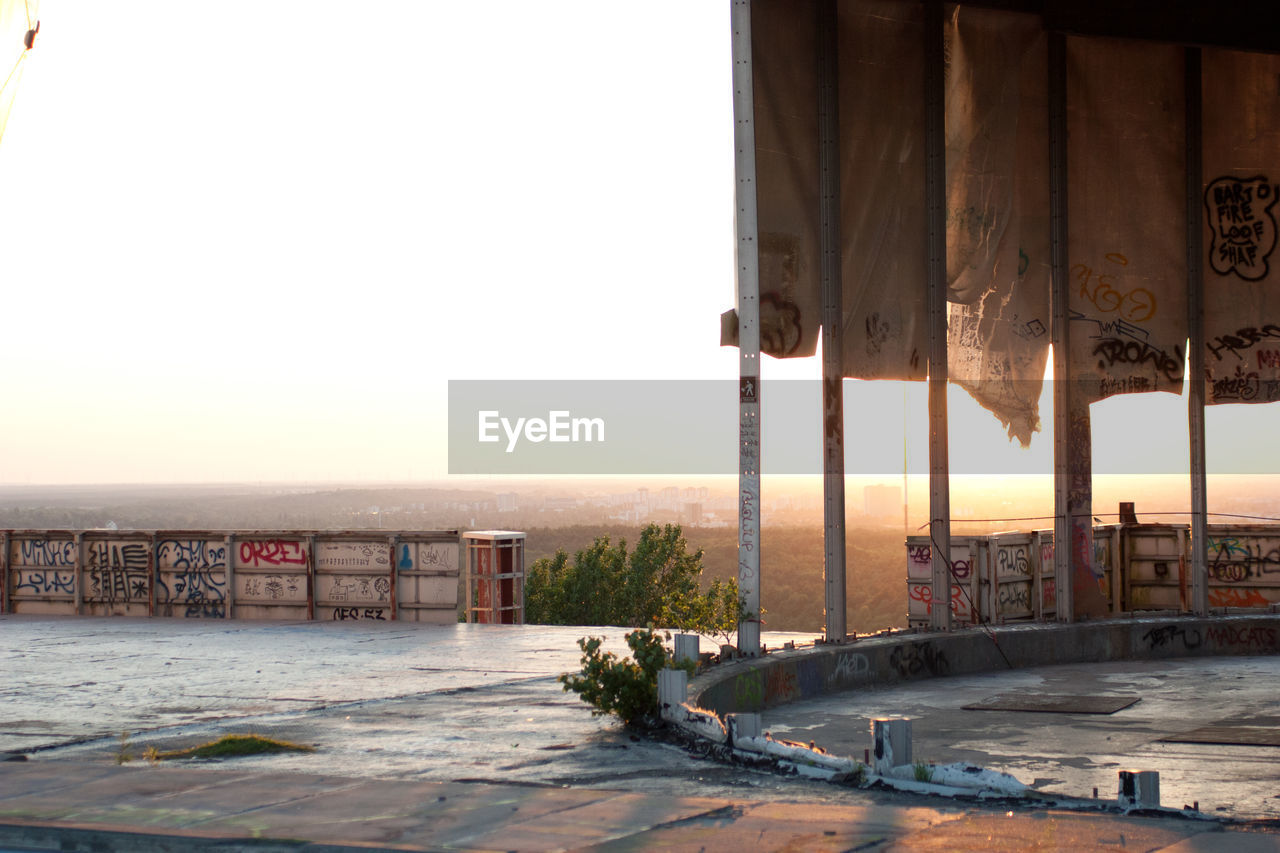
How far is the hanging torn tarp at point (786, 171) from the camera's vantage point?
15133 mm

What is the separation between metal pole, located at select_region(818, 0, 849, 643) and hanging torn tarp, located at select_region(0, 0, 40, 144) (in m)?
8.65

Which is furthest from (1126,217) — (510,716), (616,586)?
(616,586)

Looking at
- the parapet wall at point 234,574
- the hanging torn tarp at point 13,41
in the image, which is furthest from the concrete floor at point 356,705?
the hanging torn tarp at point 13,41

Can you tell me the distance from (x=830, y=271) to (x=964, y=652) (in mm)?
5051

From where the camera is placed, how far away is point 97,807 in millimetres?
7758

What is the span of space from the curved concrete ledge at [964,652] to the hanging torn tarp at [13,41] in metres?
7.12

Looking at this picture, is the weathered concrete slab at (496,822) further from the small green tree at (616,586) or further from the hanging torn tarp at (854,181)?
the small green tree at (616,586)

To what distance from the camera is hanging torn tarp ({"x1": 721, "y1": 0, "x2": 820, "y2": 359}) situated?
49.6 ft

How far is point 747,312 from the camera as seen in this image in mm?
13375

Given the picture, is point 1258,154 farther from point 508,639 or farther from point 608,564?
point 608,564

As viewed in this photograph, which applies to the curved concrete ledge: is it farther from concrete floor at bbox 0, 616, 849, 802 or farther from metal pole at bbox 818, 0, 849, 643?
concrete floor at bbox 0, 616, 849, 802

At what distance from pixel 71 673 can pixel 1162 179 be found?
602 inches

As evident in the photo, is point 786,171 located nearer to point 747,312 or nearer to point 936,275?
point 936,275

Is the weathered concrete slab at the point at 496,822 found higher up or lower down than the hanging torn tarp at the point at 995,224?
lower down
